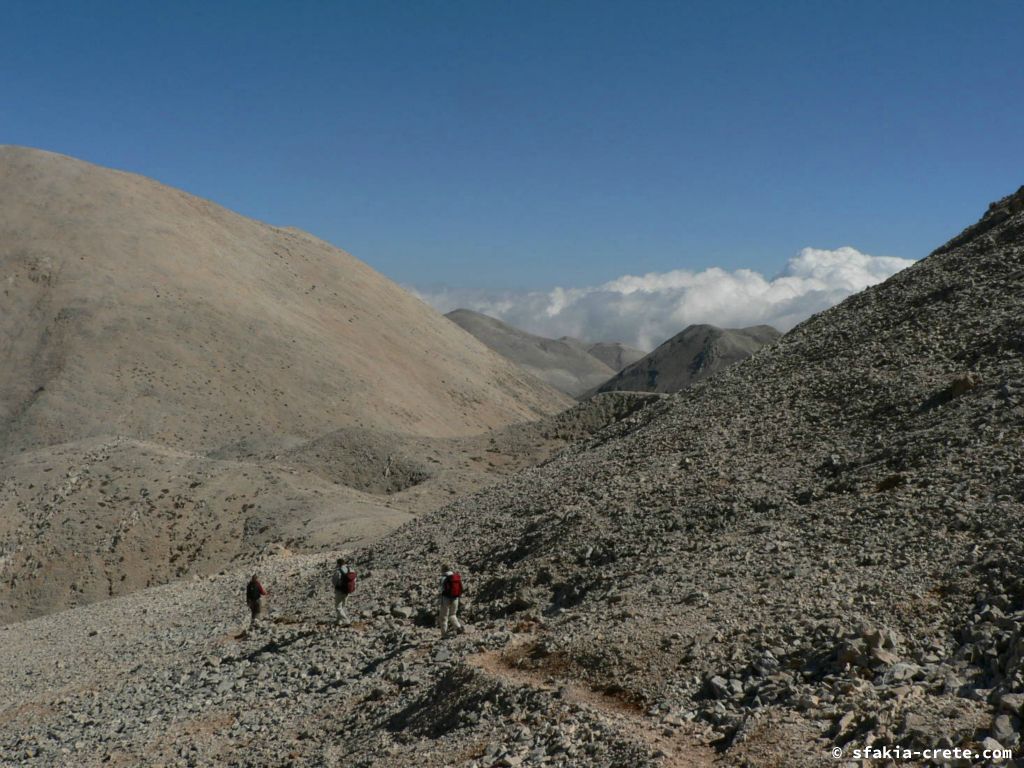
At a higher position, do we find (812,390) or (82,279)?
(82,279)

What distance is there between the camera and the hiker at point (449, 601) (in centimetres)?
1357

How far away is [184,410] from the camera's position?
5306 centimetres

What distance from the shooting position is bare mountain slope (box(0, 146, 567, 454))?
53312 mm

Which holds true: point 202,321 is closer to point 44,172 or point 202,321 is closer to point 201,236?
point 201,236

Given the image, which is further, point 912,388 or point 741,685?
point 912,388

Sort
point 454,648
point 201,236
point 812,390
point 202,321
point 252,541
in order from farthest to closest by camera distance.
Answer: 1. point 201,236
2. point 202,321
3. point 252,541
4. point 812,390
5. point 454,648

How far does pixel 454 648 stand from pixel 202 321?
54.6 metres

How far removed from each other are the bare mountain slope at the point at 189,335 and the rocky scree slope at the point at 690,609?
32844mm

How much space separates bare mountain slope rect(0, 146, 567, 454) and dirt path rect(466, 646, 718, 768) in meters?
41.8

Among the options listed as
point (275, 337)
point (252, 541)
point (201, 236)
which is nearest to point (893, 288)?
point (252, 541)

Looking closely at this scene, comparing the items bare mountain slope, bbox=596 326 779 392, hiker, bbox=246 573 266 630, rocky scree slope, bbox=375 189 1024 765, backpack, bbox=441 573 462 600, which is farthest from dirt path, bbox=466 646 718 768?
bare mountain slope, bbox=596 326 779 392

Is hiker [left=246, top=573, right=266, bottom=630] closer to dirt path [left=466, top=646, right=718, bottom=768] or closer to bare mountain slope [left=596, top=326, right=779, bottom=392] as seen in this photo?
dirt path [left=466, top=646, right=718, bottom=768]

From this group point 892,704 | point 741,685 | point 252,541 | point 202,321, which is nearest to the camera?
point 892,704

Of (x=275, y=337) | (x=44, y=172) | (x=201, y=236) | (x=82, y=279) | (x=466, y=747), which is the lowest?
(x=466, y=747)
